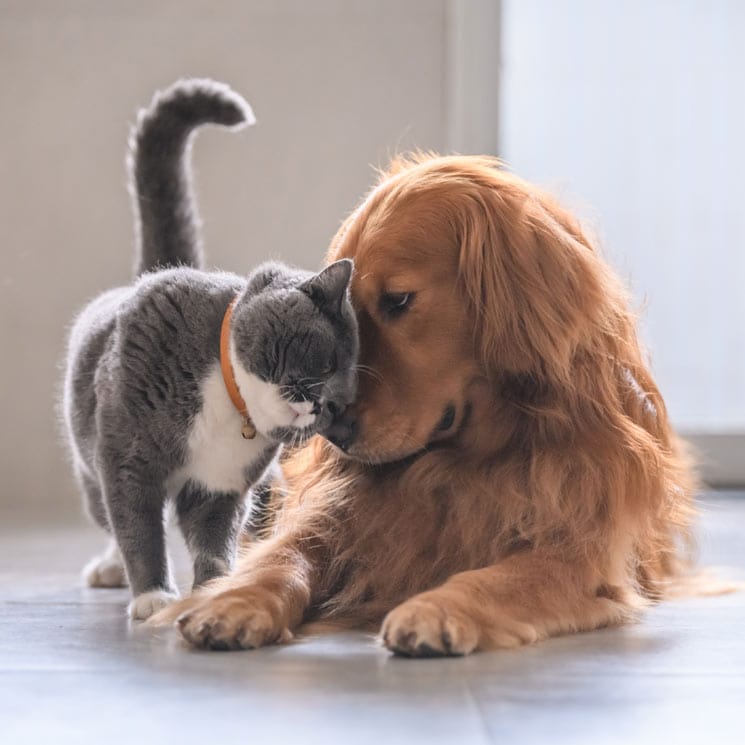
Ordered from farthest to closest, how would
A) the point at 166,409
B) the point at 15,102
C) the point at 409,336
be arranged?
1. the point at 15,102
2. the point at 166,409
3. the point at 409,336

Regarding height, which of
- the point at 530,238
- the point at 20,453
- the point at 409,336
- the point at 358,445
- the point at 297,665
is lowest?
the point at 20,453

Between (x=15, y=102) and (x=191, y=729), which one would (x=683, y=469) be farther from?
(x=15, y=102)

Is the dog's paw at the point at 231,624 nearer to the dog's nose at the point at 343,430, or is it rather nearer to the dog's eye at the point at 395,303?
the dog's nose at the point at 343,430

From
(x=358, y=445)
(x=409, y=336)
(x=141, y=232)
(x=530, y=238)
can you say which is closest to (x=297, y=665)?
(x=358, y=445)

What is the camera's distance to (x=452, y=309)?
1.55 m

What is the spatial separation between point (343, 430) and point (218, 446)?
23cm

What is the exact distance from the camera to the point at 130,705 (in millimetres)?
1102

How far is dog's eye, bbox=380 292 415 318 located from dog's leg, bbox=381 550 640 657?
356 millimetres

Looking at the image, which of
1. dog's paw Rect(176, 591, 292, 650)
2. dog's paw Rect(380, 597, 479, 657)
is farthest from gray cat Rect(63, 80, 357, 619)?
dog's paw Rect(380, 597, 479, 657)

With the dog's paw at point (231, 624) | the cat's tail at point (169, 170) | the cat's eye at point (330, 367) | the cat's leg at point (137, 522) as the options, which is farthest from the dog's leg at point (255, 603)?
the cat's tail at point (169, 170)

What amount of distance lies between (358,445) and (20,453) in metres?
2.18

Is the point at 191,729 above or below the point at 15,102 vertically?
below

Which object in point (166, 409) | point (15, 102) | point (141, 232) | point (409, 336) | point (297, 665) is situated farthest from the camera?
point (15, 102)

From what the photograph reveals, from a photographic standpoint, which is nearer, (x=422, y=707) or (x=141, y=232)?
(x=422, y=707)
